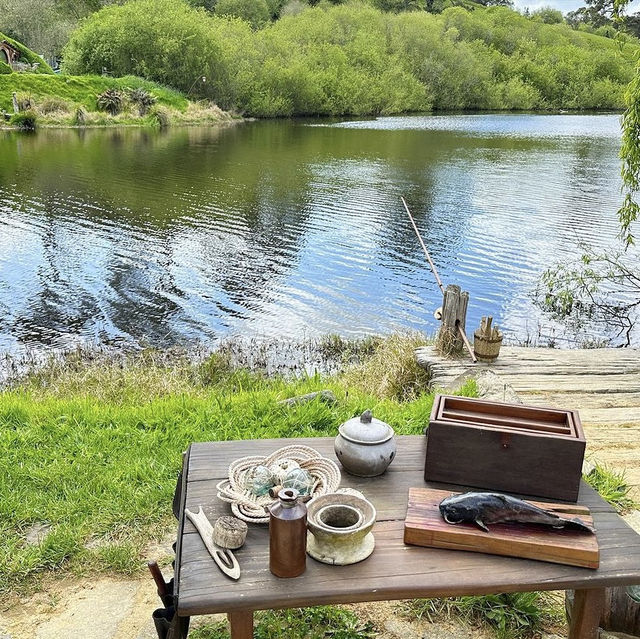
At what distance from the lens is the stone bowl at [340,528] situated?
1873 mm

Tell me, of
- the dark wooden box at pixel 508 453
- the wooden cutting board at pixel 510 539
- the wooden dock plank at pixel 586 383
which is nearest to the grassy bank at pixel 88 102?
the wooden dock plank at pixel 586 383

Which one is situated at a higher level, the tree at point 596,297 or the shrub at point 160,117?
the shrub at point 160,117

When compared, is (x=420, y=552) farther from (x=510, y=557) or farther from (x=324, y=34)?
(x=324, y=34)

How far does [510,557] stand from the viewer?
1.93 m

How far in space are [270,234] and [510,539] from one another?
1248 centimetres

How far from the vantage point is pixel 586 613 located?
206 centimetres

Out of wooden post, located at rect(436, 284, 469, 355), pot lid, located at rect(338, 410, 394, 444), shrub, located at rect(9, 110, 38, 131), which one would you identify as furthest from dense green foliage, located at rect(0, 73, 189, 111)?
pot lid, located at rect(338, 410, 394, 444)

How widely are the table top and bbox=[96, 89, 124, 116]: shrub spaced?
3491cm

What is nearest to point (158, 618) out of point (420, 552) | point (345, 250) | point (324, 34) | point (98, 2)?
point (420, 552)

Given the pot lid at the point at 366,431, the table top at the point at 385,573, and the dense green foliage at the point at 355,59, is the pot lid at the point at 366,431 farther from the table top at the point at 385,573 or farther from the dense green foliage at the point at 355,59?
the dense green foliage at the point at 355,59

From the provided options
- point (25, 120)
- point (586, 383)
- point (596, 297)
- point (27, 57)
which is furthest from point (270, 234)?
point (27, 57)

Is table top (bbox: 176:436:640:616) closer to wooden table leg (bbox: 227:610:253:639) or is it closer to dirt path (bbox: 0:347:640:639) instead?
wooden table leg (bbox: 227:610:253:639)

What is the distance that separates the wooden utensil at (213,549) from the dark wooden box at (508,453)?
0.82 meters

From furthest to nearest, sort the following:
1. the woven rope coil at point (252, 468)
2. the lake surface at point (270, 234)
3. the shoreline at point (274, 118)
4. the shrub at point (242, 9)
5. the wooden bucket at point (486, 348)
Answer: the shrub at point (242, 9) < the shoreline at point (274, 118) < the lake surface at point (270, 234) < the wooden bucket at point (486, 348) < the woven rope coil at point (252, 468)
